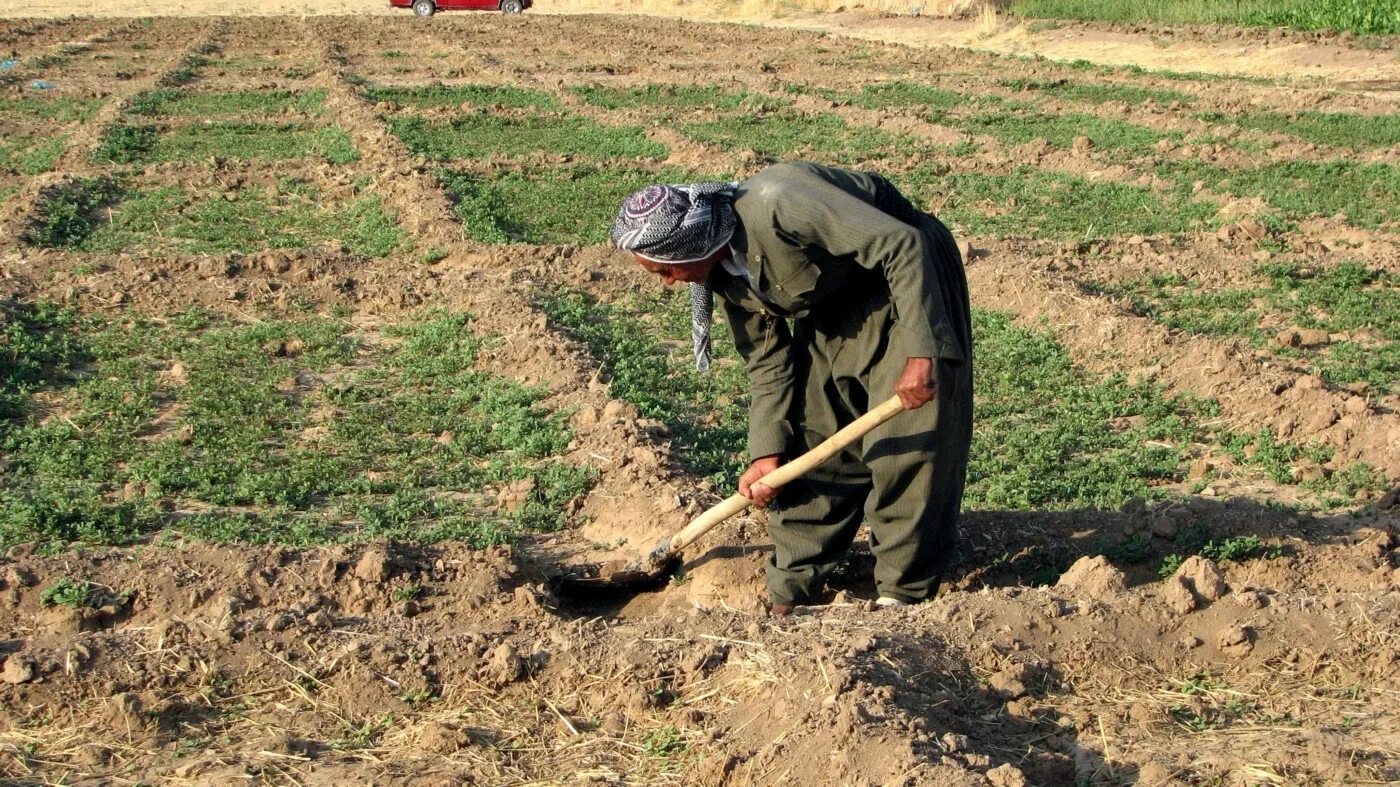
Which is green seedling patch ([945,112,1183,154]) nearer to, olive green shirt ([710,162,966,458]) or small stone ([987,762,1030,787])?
olive green shirt ([710,162,966,458])

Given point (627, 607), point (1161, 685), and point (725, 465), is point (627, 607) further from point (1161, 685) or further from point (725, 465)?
point (1161, 685)

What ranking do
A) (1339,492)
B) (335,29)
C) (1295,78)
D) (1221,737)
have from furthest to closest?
(335,29) → (1295,78) → (1339,492) → (1221,737)

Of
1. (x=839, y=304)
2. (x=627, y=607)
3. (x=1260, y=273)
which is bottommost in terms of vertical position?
(x=627, y=607)

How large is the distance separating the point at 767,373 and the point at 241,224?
24.4 feet

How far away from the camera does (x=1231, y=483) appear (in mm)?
5879

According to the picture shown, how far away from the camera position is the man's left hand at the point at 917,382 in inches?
152

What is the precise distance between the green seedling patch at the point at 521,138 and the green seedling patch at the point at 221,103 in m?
2.15

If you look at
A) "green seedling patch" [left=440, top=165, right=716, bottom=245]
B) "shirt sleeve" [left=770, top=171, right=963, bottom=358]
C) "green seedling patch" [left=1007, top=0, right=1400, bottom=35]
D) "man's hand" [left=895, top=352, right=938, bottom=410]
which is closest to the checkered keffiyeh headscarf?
"shirt sleeve" [left=770, top=171, right=963, bottom=358]

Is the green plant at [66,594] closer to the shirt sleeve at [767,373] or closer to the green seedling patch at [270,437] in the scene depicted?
the green seedling patch at [270,437]

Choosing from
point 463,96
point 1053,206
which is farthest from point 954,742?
point 463,96

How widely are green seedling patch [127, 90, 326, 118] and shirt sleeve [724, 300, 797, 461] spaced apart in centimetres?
1318

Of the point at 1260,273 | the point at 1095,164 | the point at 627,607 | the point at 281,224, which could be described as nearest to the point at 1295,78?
the point at 1095,164

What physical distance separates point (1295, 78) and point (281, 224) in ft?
43.7

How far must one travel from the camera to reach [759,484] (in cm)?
436
